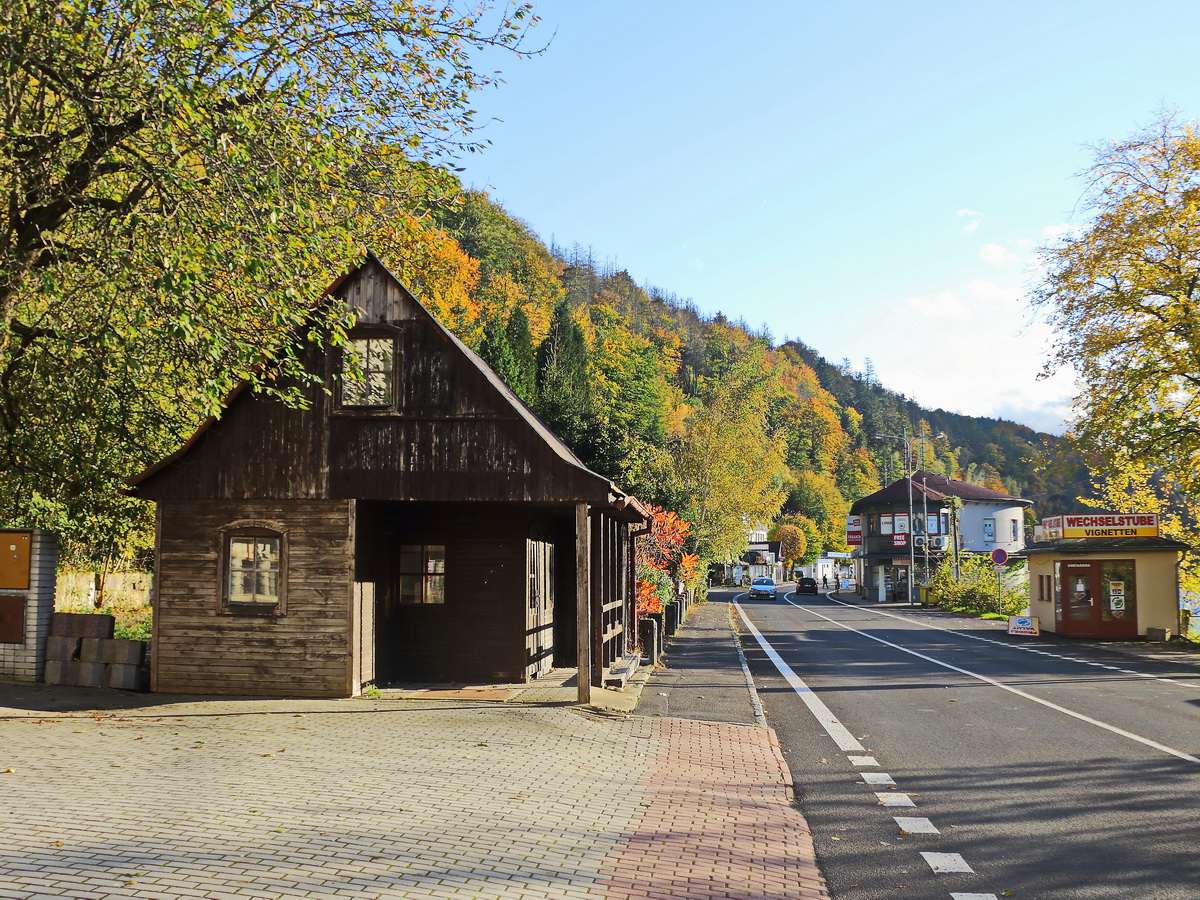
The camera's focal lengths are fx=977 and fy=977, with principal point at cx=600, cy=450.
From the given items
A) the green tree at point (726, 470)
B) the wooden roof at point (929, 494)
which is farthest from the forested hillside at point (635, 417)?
the wooden roof at point (929, 494)

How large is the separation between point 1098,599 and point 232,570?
27.8m

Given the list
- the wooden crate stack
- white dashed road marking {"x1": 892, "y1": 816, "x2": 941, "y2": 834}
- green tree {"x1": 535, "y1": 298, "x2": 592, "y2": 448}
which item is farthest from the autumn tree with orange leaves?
green tree {"x1": 535, "y1": 298, "x2": 592, "y2": 448}

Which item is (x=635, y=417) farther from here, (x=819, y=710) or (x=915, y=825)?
(x=915, y=825)

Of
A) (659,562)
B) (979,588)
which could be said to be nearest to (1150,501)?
(979,588)

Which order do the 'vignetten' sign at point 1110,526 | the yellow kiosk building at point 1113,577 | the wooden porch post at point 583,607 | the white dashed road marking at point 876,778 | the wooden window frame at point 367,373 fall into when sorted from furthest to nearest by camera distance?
the 'vignetten' sign at point 1110,526 → the yellow kiosk building at point 1113,577 → the wooden window frame at point 367,373 → the wooden porch post at point 583,607 → the white dashed road marking at point 876,778

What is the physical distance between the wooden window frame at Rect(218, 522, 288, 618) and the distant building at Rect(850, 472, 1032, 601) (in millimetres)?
64057

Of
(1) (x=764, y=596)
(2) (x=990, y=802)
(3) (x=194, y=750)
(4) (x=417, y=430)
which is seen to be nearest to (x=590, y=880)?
(2) (x=990, y=802)

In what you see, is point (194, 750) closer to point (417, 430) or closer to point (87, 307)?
point (417, 430)

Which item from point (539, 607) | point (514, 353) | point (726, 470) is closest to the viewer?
point (539, 607)

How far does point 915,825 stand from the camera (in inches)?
314

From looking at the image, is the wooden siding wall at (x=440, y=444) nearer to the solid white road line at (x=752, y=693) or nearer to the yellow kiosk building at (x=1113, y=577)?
the solid white road line at (x=752, y=693)

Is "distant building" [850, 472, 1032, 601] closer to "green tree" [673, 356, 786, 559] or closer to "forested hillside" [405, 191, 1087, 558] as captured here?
"forested hillside" [405, 191, 1087, 558]

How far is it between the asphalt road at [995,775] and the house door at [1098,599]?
30.7ft

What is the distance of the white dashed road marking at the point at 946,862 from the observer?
675 centimetres
